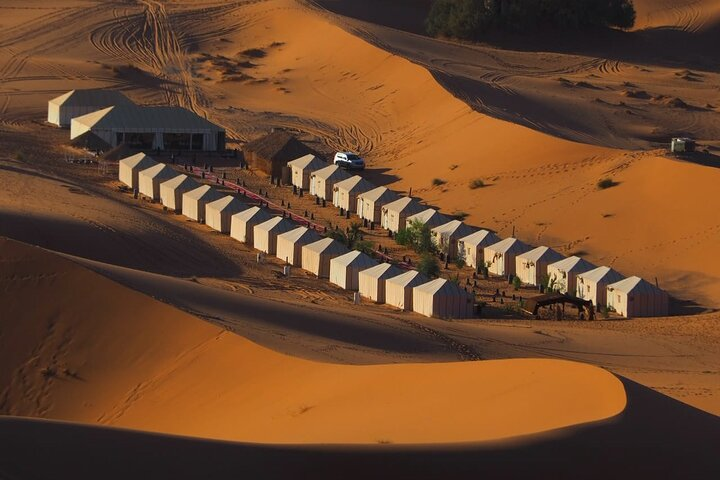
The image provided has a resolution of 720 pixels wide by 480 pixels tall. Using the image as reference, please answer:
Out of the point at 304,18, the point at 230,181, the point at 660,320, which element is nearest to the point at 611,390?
the point at 660,320

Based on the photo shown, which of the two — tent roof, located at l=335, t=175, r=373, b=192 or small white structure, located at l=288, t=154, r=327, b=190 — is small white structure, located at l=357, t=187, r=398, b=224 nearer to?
tent roof, located at l=335, t=175, r=373, b=192

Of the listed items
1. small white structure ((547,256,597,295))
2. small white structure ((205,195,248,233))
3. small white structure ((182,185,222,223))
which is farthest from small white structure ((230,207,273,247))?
small white structure ((547,256,597,295))

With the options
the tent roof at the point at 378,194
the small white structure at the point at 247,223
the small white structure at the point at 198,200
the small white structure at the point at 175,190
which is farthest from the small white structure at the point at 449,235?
the small white structure at the point at 175,190

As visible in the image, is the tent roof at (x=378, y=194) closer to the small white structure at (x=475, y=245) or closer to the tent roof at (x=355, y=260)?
the small white structure at (x=475, y=245)

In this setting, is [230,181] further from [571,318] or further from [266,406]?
[266,406]

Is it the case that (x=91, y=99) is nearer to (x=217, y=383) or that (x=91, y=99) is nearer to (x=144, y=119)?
(x=144, y=119)

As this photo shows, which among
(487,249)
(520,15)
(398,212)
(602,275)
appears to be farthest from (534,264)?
(520,15)
